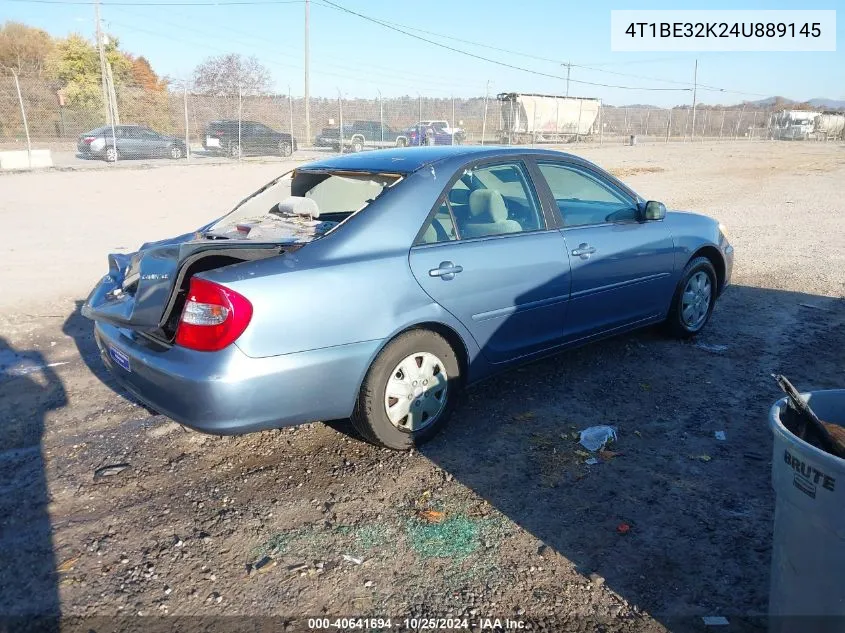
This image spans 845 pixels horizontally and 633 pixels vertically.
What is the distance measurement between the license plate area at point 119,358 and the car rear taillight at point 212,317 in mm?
496

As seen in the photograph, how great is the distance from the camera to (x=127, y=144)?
2323 centimetres

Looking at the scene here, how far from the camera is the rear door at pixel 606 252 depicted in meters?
4.54

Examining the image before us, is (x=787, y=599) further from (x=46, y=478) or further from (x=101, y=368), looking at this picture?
(x=101, y=368)

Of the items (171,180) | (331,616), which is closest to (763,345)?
(331,616)

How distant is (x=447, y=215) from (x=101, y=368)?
9.39 ft

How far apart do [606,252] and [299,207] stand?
206 centimetres

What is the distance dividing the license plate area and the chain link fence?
68.9ft

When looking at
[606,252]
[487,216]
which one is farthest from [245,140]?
[487,216]

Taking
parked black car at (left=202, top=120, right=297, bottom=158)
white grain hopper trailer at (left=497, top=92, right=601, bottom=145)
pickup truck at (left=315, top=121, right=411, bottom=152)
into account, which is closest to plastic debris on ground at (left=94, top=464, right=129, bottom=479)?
parked black car at (left=202, top=120, right=297, bottom=158)

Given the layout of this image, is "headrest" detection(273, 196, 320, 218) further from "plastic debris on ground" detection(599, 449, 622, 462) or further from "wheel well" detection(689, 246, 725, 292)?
"wheel well" detection(689, 246, 725, 292)

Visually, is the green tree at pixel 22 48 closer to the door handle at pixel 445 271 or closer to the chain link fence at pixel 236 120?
the chain link fence at pixel 236 120

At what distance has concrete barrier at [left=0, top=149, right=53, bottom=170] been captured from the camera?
19672 millimetres

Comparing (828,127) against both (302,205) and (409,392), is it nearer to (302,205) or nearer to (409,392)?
(302,205)

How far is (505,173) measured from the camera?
14.4ft
